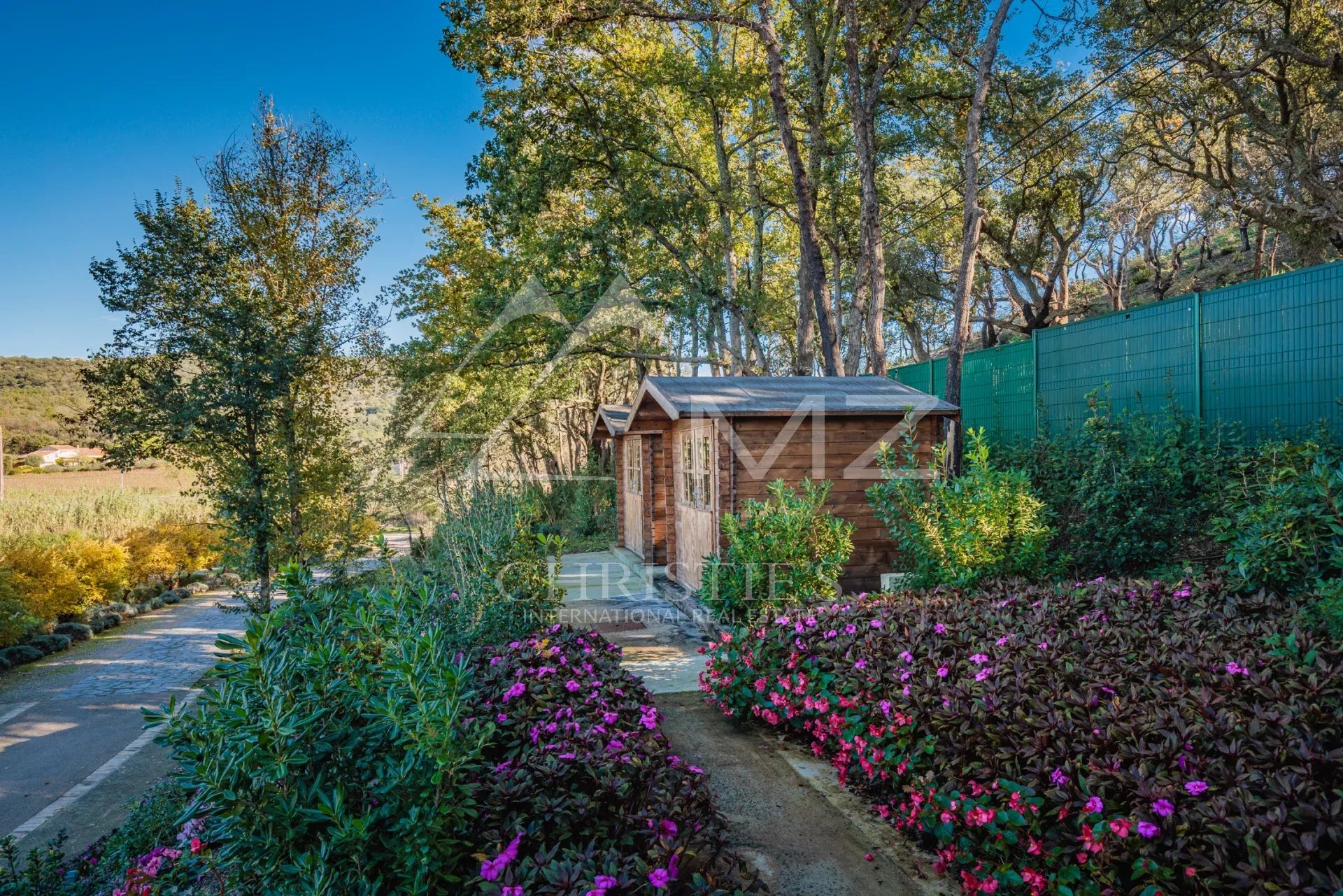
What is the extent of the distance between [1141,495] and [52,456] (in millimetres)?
36405

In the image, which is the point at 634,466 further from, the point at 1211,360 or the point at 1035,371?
the point at 1211,360

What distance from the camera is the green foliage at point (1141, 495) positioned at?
20.1ft

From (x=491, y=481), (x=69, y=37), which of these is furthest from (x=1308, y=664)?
(x=69, y=37)

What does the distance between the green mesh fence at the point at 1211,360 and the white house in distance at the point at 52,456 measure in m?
30.8

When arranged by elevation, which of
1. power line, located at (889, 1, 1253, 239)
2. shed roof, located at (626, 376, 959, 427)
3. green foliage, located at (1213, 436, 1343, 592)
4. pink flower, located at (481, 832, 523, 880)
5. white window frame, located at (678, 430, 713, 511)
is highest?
power line, located at (889, 1, 1253, 239)

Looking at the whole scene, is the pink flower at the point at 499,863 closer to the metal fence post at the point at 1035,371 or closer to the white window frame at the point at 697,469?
the white window frame at the point at 697,469

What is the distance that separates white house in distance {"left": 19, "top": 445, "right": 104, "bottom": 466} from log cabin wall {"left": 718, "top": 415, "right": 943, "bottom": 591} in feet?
93.2

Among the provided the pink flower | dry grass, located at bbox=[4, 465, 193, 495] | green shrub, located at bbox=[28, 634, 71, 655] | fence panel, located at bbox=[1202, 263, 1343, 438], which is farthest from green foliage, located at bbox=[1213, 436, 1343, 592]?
dry grass, located at bbox=[4, 465, 193, 495]

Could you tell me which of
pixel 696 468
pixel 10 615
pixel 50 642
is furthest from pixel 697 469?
pixel 50 642

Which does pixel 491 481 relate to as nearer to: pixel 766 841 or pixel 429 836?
pixel 766 841

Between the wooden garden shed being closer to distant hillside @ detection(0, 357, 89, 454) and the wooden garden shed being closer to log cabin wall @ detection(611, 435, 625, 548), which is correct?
log cabin wall @ detection(611, 435, 625, 548)

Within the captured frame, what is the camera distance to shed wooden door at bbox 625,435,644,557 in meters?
11.7

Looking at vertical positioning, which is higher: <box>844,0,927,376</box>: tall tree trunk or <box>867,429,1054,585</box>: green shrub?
<box>844,0,927,376</box>: tall tree trunk

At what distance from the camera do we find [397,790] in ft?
6.55
